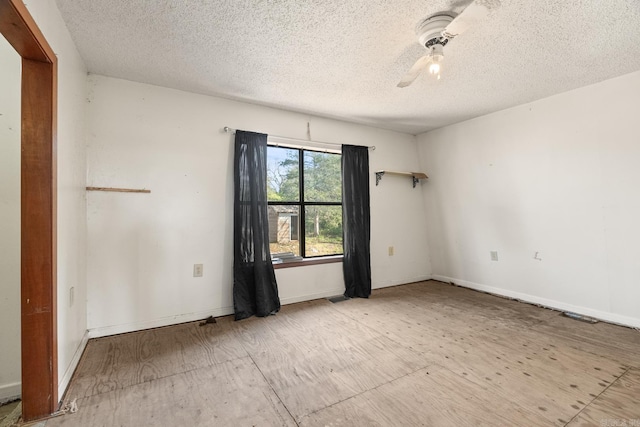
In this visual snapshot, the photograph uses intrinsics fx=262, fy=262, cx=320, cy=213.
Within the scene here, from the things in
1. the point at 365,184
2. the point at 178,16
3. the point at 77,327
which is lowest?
the point at 77,327

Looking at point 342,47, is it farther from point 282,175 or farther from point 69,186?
point 69,186

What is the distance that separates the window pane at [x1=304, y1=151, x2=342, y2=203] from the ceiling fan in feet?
5.43

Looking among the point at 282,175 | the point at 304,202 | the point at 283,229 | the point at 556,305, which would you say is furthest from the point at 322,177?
the point at 556,305

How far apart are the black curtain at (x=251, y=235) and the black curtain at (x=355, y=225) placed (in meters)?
1.04

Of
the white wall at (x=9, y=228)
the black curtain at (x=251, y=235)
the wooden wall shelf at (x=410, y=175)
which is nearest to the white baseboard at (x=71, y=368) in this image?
the white wall at (x=9, y=228)

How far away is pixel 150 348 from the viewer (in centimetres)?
206

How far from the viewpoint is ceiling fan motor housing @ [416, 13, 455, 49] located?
161cm

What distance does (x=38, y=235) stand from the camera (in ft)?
4.41

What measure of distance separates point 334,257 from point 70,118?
279 cm

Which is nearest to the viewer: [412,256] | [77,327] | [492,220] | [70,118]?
[70,118]

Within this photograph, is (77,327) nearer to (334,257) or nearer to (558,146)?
(334,257)

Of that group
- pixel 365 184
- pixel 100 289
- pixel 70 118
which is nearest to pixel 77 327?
pixel 100 289

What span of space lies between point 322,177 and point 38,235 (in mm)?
2651

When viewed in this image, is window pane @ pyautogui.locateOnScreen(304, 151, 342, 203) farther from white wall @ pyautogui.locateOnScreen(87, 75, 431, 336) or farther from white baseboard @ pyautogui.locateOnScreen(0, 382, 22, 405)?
white baseboard @ pyautogui.locateOnScreen(0, 382, 22, 405)
